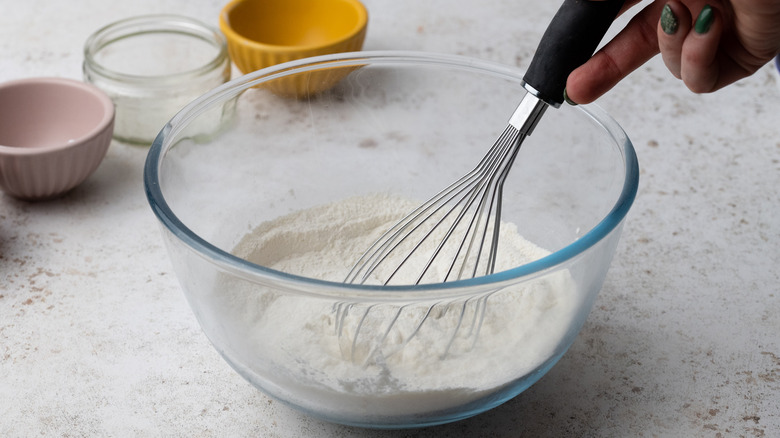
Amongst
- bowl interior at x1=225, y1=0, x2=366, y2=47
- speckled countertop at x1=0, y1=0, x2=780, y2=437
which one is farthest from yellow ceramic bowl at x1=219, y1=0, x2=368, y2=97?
speckled countertop at x1=0, y1=0, x2=780, y2=437

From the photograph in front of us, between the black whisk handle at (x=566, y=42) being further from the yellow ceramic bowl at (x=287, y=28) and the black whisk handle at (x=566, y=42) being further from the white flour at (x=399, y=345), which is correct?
the yellow ceramic bowl at (x=287, y=28)

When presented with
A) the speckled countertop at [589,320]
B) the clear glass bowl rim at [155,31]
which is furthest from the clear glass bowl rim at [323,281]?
the clear glass bowl rim at [155,31]

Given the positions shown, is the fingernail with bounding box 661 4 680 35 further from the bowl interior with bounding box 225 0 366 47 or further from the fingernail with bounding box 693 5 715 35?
the bowl interior with bounding box 225 0 366 47

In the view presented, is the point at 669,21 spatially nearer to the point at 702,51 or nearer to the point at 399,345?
the point at 702,51

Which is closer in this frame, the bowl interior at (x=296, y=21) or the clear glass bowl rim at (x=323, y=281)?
Result: the clear glass bowl rim at (x=323, y=281)

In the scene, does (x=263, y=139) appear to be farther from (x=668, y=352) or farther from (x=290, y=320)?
(x=668, y=352)

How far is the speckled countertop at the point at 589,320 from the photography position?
0.63 meters

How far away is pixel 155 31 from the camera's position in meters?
1.10

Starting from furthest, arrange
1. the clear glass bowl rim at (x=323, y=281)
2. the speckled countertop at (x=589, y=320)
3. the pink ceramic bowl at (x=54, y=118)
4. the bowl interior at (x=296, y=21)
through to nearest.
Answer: the bowl interior at (x=296, y=21) → the pink ceramic bowl at (x=54, y=118) → the speckled countertop at (x=589, y=320) → the clear glass bowl rim at (x=323, y=281)

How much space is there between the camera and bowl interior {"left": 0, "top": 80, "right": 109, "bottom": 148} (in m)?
0.90

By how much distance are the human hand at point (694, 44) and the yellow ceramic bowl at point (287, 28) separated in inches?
17.6

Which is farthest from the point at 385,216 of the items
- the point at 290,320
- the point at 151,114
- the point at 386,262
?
the point at 151,114

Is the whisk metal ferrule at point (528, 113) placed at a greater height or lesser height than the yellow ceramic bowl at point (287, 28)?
greater

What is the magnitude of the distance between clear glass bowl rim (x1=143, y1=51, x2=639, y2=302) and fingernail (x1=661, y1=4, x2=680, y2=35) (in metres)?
0.09
